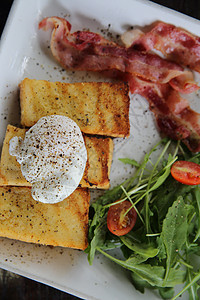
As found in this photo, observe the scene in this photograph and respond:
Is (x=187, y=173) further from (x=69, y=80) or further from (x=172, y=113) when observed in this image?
(x=69, y=80)

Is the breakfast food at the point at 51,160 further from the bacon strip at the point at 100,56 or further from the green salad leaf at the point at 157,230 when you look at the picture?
the bacon strip at the point at 100,56

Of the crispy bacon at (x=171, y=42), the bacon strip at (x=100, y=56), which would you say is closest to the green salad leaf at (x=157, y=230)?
the bacon strip at (x=100, y=56)

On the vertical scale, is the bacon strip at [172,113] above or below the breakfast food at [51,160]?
above

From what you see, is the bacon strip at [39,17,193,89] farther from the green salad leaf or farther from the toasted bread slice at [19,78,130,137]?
the green salad leaf

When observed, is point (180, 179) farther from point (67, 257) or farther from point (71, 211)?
point (67, 257)

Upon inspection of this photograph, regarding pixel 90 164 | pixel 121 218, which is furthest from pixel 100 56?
pixel 121 218

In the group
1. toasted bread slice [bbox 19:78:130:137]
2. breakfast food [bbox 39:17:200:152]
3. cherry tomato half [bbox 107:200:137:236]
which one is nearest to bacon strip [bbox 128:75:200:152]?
breakfast food [bbox 39:17:200:152]

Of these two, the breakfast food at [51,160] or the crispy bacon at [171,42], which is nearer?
the breakfast food at [51,160]

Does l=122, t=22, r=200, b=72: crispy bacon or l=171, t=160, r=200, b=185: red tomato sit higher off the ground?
l=122, t=22, r=200, b=72: crispy bacon
